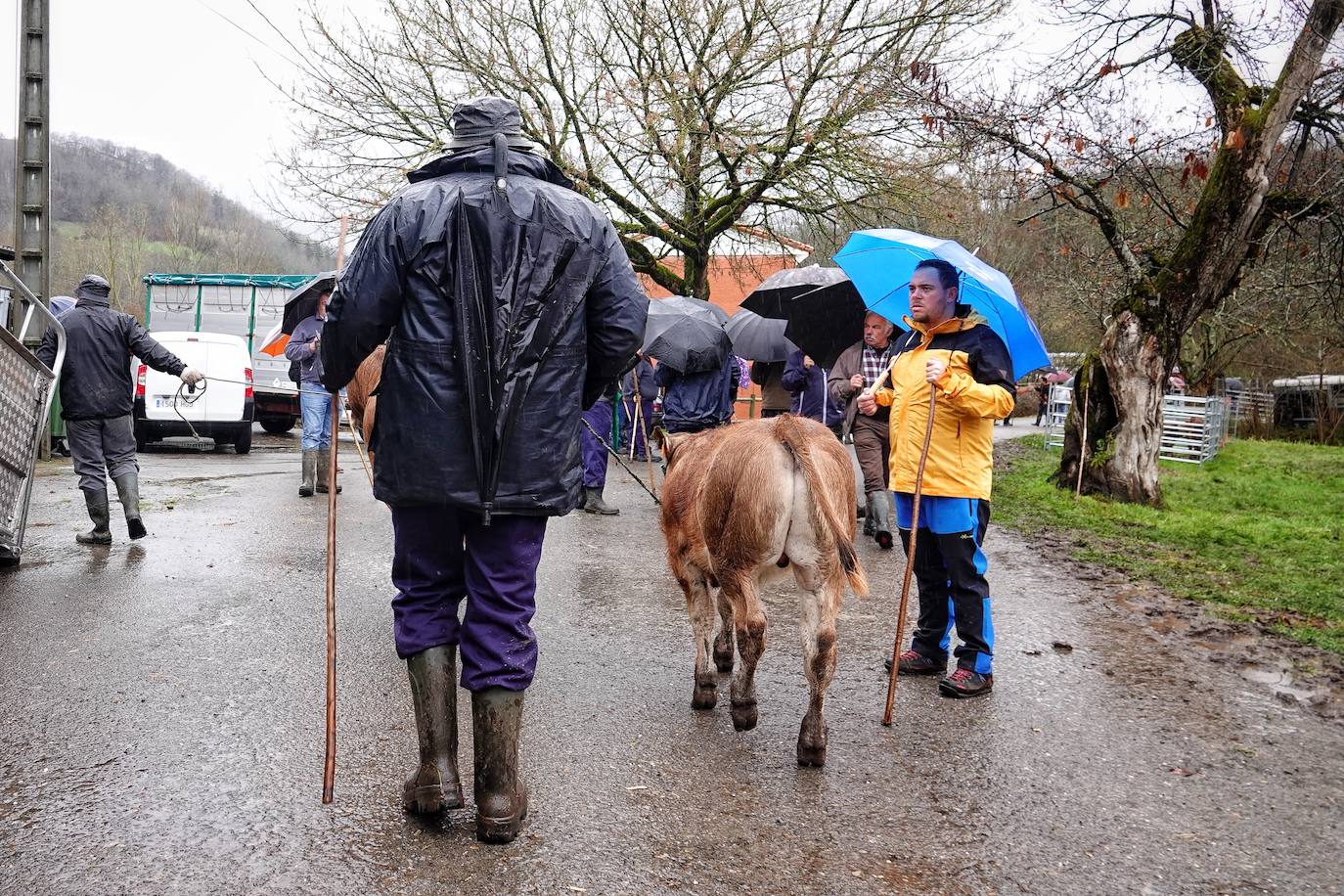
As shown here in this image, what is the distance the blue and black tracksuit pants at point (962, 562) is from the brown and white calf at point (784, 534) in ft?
2.59

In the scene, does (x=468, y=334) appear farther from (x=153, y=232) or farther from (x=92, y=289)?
(x=153, y=232)

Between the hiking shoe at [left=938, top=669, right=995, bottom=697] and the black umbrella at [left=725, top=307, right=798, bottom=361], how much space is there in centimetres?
534

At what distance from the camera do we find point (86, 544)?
7664 mm

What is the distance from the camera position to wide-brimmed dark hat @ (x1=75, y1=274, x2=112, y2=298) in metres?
7.85

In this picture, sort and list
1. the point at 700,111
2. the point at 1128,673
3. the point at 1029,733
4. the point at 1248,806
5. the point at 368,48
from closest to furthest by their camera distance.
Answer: the point at 1248,806 → the point at 1029,733 → the point at 1128,673 → the point at 700,111 → the point at 368,48

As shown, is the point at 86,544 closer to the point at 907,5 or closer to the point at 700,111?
the point at 700,111

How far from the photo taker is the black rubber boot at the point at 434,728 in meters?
3.22

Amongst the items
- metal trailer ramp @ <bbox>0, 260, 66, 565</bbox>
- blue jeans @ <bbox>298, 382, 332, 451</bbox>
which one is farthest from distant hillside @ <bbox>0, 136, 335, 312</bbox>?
metal trailer ramp @ <bbox>0, 260, 66, 565</bbox>

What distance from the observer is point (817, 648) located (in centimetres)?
400

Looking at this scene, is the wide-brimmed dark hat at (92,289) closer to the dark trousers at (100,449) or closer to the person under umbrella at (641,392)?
the dark trousers at (100,449)

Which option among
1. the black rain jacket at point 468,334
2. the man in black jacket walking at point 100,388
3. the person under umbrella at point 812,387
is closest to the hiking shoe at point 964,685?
the black rain jacket at point 468,334

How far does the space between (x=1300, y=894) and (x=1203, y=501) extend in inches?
482

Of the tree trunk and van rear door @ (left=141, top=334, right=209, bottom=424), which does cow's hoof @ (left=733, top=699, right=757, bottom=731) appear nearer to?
the tree trunk

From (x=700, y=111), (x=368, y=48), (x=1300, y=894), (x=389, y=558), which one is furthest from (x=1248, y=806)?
(x=368, y=48)
